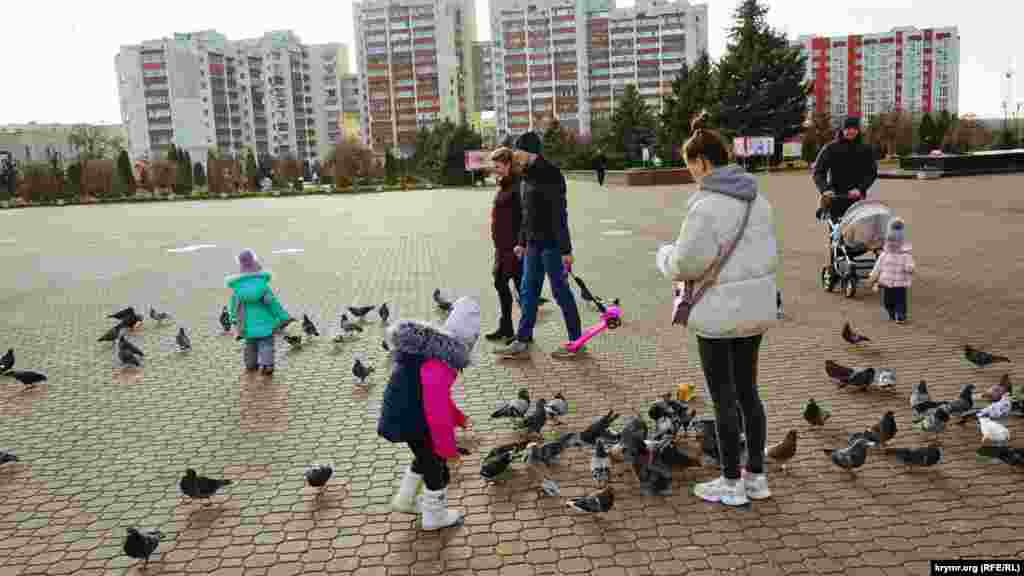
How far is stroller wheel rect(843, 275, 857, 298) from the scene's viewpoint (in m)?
9.69

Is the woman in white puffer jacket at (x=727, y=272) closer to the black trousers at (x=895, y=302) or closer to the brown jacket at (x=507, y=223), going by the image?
the brown jacket at (x=507, y=223)

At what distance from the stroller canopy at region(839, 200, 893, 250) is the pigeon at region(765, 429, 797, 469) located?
216 inches

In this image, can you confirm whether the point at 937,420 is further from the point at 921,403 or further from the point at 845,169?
the point at 845,169

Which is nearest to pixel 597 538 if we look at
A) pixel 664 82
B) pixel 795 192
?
pixel 795 192

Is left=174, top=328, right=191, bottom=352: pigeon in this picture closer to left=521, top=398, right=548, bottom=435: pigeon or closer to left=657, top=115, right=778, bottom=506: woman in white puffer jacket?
left=521, top=398, right=548, bottom=435: pigeon

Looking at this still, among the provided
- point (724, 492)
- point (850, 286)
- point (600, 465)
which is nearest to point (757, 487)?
point (724, 492)

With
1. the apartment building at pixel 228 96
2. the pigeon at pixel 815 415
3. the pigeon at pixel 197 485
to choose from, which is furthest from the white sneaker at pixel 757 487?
the apartment building at pixel 228 96

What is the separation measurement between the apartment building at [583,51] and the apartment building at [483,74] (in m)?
14.0

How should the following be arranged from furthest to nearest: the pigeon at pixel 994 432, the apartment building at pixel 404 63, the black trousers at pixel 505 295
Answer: the apartment building at pixel 404 63
the black trousers at pixel 505 295
the pigeon at pixel 994 432

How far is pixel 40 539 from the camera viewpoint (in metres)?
4.13

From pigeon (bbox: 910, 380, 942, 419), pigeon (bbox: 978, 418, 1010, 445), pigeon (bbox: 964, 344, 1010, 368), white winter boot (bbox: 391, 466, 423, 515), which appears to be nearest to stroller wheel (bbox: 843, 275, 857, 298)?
pigeon (bbox: 964, 344, 1010, 368)

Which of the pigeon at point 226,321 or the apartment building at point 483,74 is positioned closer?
the pigeon at point 226,321

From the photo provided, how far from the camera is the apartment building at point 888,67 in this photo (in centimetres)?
16150

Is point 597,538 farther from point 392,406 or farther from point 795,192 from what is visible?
point 795,192
